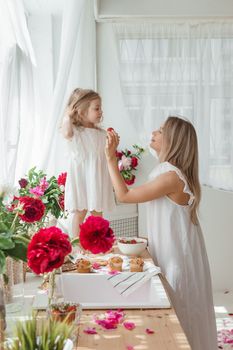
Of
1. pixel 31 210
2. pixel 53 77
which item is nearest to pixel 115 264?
pixel 31 210

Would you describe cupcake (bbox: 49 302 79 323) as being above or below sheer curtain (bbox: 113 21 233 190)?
below

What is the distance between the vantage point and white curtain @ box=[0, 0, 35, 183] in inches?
102

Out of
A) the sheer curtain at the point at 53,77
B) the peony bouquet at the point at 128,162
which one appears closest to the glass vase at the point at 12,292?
the sheer curtain at the point at 53,77

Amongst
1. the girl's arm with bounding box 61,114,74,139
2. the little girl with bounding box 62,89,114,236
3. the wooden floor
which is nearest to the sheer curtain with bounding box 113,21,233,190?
the little girl with bounding box 62,89,114,236

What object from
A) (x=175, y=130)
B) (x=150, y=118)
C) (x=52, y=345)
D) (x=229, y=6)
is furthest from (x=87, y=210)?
(x=52, y=345)

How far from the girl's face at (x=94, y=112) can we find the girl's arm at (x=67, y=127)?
0.12 m

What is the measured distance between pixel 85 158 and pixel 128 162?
24.5 inches

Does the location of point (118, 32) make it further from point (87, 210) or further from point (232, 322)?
point (232, 322)

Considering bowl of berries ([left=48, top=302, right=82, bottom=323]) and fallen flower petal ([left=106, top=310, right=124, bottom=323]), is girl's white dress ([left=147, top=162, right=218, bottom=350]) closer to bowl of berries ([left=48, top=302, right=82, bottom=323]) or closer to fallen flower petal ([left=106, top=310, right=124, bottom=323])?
fallen flower petal ([left=106, top=310, right=124, bottom=323])

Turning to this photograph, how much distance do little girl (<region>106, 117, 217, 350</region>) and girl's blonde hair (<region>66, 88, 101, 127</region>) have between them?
1.07 meters

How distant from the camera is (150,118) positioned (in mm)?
4164

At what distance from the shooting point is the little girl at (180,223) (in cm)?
215

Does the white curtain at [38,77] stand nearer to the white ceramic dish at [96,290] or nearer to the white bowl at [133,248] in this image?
the white bowl at [133,248]

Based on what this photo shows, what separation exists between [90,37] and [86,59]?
9.2 inches
